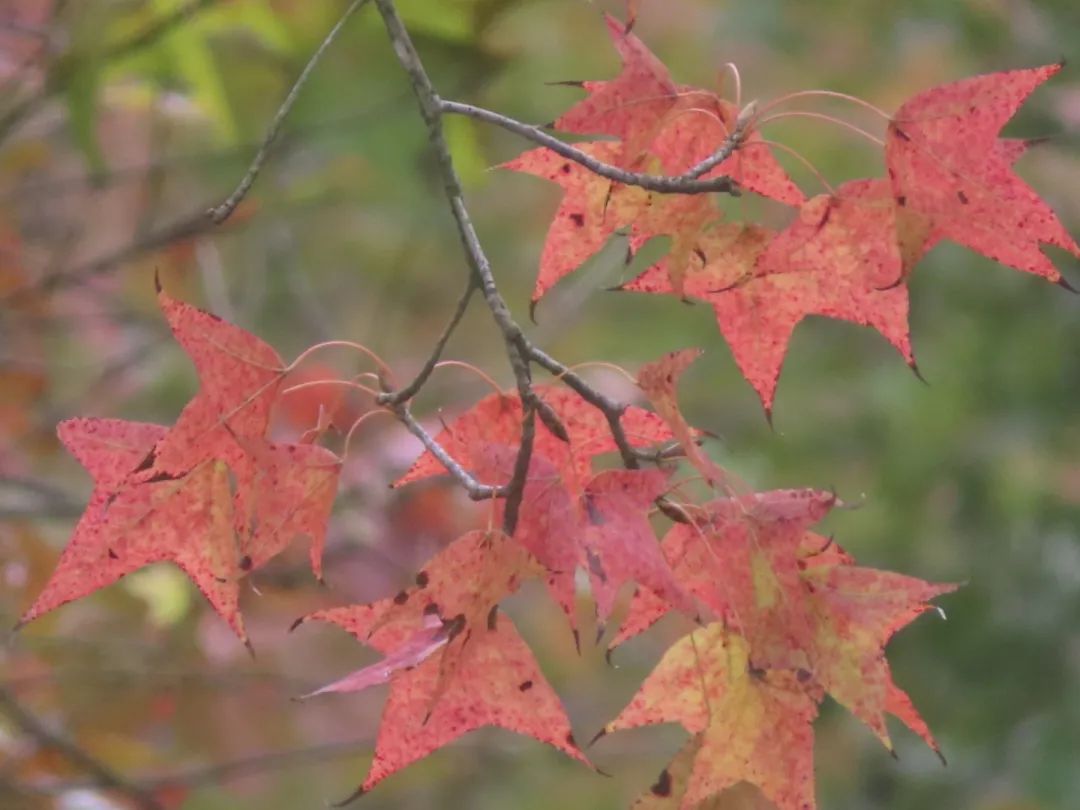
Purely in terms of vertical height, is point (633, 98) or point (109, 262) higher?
point (633, 98)

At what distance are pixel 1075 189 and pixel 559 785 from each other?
131 centimetres

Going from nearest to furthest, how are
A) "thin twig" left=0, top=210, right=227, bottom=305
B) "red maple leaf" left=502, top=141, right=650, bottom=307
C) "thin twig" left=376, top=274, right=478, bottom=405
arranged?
"thin twig" left=376, top=274, right=478, bottom=405 < "red maple leaf" left=502, top=141, right=650, bottom=307 < "thin twig" left=0, top=210, right=227, bottom=305

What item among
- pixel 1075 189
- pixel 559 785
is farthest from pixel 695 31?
pixel 559 785

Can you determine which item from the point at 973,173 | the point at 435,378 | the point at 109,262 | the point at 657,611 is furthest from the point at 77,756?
the point at 435,378

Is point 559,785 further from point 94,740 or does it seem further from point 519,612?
point 94,740

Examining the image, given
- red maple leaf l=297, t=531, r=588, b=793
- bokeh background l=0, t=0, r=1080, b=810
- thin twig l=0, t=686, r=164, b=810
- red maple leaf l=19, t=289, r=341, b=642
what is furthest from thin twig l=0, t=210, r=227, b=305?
red maple leaf l=297, t=531, r=588, b=793

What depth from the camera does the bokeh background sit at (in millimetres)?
1372

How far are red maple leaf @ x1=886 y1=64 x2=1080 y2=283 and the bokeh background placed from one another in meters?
0.57

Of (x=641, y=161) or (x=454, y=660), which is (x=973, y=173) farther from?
(x=454, y=660)

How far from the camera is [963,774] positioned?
79.1 inches

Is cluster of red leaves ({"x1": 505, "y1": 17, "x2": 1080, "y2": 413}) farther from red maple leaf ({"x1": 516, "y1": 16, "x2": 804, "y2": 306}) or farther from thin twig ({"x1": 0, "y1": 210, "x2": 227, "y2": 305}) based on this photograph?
thin twig ({"x1": 0, "y1": 210, "x2": 227, "y2": 305})

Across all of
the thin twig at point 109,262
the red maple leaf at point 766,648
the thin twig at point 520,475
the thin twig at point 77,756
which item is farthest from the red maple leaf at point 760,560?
the thin twig at point 109,262

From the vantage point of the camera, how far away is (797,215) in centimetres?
74

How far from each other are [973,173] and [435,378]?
1.81 meters
